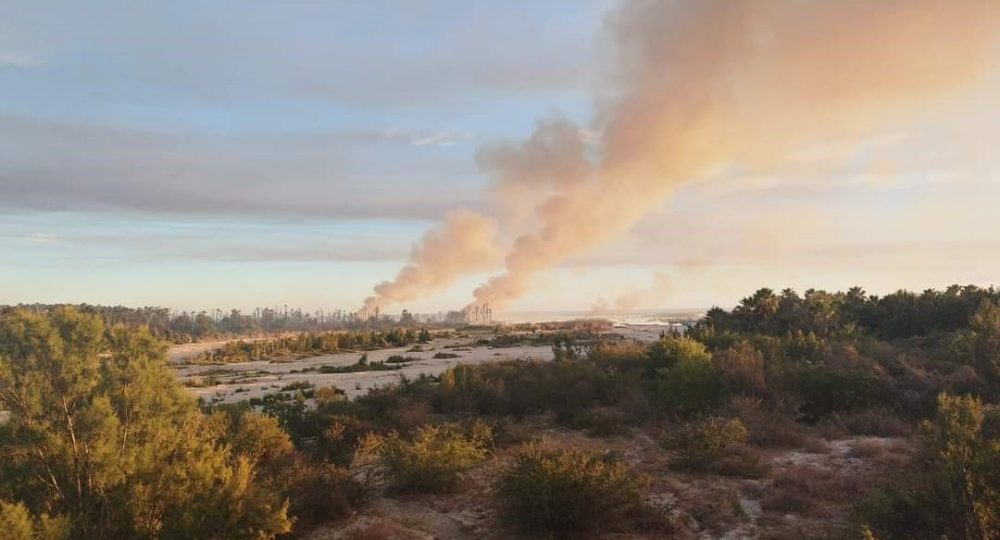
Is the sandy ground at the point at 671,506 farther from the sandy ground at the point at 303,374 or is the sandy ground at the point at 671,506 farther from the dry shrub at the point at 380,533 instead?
the sandy ground at the point at 303,374

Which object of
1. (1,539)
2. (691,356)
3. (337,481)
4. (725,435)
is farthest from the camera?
(691,356)

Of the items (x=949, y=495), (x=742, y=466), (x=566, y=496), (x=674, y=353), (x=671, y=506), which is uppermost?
(x=674, y=353)

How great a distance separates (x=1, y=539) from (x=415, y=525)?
4740 millimetres

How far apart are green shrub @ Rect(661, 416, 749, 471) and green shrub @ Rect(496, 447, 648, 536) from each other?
8.48 feet

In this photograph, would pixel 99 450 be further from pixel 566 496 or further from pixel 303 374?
A: pixel 303 374

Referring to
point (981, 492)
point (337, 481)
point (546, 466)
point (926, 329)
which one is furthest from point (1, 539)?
point (926, 329)

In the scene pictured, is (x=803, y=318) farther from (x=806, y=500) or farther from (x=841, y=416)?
(x=806, y=500)

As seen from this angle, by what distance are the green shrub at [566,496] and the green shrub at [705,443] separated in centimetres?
259

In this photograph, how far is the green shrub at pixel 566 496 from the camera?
27.6ft

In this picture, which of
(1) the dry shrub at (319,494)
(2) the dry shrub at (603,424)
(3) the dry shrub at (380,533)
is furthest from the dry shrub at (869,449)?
(1) the dry shrub at (319,494)

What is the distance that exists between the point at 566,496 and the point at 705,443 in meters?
4.23

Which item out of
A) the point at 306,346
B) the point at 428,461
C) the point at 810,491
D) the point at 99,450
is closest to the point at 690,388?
the point at 810,491

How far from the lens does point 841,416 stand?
586 inches

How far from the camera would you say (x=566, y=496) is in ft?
27.8
